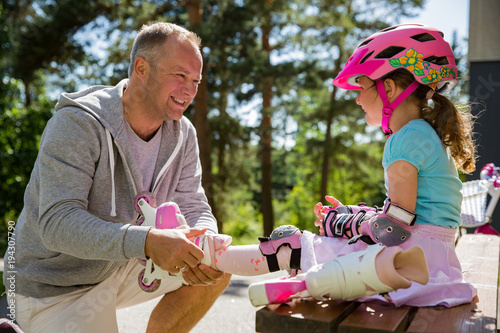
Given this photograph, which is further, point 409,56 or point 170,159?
point 170,159

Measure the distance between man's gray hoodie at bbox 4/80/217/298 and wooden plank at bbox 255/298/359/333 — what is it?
730 millimetres

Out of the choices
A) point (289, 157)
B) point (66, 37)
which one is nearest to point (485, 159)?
point (66, 37)

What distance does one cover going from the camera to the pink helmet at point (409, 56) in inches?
94.1

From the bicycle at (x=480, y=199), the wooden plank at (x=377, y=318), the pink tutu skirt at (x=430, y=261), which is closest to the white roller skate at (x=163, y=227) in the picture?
the pink tutu skirt at (x=430, y=261)

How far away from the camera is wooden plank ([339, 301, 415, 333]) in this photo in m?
1.55

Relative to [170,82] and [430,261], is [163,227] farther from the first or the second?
[430,261]

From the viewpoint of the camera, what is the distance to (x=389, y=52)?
243 centimetres

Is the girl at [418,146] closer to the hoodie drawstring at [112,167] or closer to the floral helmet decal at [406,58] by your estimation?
the floral helmet decal at [406,58]

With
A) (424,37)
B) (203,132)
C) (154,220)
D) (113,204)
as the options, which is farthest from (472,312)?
(203,132)

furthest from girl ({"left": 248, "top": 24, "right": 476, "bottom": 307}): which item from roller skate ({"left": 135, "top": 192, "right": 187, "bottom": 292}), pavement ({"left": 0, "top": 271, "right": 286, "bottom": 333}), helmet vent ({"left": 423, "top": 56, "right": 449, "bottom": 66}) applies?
pavement ({"left": 0, "top": 271, "right": 286, "bottom": 333})

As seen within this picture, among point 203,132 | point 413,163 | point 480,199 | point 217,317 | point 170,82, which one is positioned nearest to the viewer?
point 413,163

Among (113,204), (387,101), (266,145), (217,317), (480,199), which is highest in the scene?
(387,101)

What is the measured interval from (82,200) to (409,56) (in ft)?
5.63

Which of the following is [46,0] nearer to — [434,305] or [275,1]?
[275,1]
